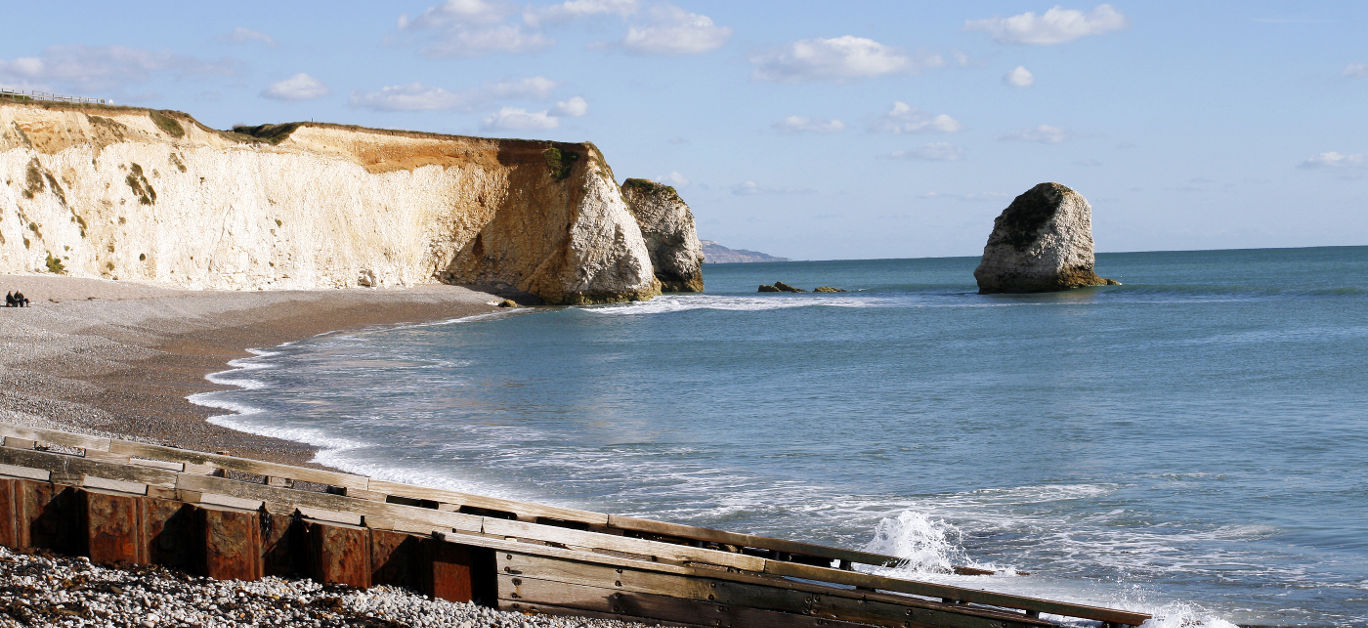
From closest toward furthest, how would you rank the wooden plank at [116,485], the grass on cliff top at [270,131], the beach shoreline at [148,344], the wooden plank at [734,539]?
the wooden plank at [116,485] < the wooden plank at [734,539] < the beach shoreline at [148,344] < the grass on cliff top at [270,131]

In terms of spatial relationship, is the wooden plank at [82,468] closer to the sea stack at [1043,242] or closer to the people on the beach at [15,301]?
the people on the beach at [15,301]

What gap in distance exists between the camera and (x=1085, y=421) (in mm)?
16438

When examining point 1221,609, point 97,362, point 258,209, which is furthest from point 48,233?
point 1221,609

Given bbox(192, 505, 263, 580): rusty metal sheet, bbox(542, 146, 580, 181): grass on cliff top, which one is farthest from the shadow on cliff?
bbox(192, 505, 263, 580): rusty metal sheet

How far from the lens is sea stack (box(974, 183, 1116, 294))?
57.6m

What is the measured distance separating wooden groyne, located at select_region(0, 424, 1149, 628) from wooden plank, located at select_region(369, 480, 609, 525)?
82 cm

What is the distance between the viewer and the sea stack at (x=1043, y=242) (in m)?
57.6

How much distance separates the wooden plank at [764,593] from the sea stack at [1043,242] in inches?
2131

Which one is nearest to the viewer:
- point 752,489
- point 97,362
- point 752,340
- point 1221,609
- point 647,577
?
point 647,577

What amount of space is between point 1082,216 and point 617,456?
5020cm

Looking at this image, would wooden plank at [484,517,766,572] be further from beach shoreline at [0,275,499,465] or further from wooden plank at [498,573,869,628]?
beach shoreline at [0,275,499,465]

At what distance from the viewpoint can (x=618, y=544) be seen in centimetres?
673

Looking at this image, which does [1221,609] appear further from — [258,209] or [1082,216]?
[1082,216]

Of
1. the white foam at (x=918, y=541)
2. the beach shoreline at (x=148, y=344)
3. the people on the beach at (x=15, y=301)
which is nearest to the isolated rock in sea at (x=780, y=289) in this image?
the beach shoreline at (x=148, y=344)
